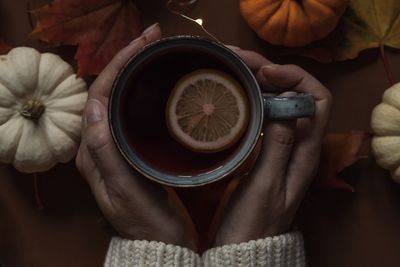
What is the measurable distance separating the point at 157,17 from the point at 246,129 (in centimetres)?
22

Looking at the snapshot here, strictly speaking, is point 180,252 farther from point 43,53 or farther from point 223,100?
point 43,53

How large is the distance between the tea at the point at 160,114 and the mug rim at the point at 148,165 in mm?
10

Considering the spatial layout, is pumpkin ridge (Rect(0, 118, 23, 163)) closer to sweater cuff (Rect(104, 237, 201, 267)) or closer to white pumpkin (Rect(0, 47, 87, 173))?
white pumpkin (Rect(0, 47, 87, 173))

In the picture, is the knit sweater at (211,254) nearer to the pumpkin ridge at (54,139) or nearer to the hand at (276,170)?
the hand at (276,170)

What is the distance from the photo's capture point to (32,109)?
81 cm

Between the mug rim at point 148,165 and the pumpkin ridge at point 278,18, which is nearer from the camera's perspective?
the mug rim at point 148,165

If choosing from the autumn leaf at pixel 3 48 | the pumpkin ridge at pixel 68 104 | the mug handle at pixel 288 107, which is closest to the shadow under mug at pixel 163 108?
the mug handle at pixel 288 107

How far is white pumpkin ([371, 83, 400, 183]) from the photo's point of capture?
32.0 inches

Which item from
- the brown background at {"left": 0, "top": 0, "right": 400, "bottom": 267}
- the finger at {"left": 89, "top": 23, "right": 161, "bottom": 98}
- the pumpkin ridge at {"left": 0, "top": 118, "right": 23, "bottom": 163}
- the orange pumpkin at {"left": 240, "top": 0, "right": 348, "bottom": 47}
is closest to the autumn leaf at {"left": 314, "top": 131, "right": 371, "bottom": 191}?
the brown background at {"left": 0, "top": 0, "right": 400, "bottom": 267}

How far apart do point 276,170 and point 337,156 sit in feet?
0.39

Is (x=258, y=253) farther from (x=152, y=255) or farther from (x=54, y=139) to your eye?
(x=54, y=139)

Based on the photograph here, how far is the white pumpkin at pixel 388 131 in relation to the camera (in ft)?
2.67

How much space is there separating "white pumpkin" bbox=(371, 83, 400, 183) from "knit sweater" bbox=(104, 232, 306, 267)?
156 millimetres

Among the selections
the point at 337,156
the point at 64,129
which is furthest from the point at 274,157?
the point at 64,129
